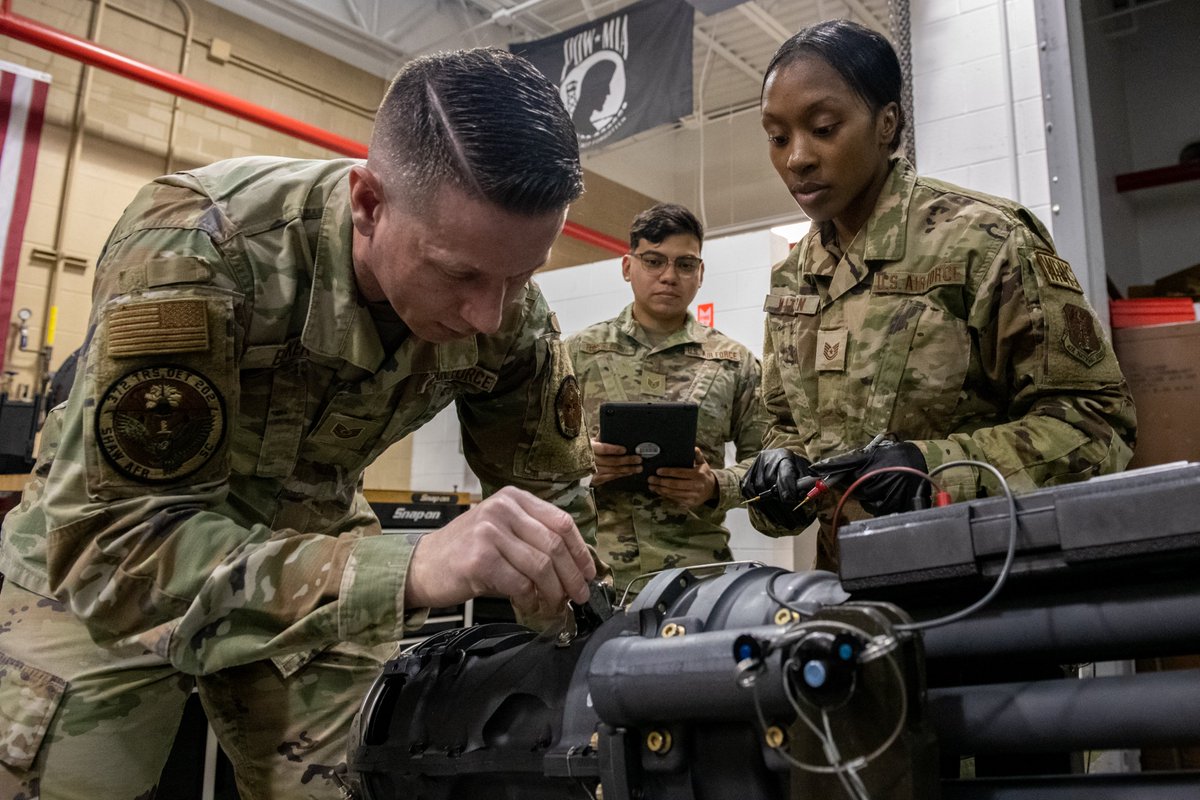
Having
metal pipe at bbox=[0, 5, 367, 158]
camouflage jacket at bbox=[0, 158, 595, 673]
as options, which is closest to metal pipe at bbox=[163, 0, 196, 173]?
metal pipe at bbox=[0, 5, 367, 158]

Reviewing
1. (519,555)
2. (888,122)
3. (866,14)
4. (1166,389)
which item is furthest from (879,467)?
(866,14)

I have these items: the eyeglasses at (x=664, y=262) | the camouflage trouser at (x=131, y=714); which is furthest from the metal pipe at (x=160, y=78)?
the camouflage trouser at (x=131, y=714)

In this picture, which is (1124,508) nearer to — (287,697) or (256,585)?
(256,585)

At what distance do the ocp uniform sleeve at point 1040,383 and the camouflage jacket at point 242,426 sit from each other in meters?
0.60

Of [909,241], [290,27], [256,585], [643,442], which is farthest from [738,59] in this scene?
[256,585]

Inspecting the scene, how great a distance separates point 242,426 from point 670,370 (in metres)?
1.73

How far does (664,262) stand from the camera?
279 cm

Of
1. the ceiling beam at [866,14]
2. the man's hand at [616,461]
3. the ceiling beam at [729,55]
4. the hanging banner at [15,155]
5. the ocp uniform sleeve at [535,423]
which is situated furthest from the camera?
the ceiling beam at [729,55]

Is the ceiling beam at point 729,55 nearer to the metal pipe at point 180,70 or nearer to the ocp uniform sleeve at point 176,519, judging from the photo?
the metal pipe at point 180,70

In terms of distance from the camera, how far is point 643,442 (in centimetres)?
233

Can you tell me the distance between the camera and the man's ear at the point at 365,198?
1.08 m

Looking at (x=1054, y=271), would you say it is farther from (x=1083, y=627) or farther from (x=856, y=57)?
(x=1083, y=627)

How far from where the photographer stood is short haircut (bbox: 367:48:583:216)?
0.99m

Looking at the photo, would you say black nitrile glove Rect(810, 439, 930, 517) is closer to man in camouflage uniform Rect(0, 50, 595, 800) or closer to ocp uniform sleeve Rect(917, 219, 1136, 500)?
ocp uniform sleeve Rect(917, 219, 1136, 500)
